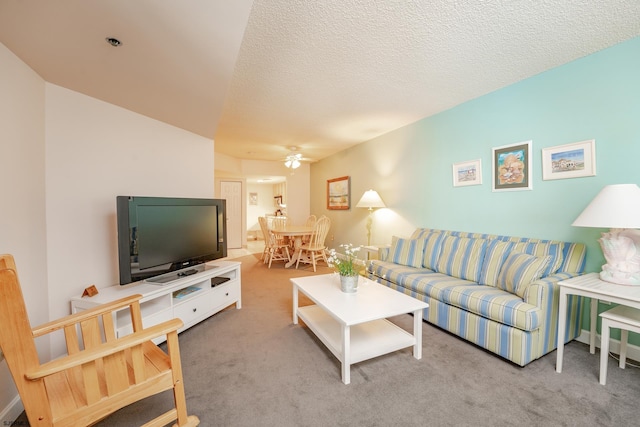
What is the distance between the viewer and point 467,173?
2959 mm

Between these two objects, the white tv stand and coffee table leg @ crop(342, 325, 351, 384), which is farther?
the white tv stand

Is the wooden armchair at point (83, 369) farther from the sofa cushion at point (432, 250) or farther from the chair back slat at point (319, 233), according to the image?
the chair back slat at point (319, 233)

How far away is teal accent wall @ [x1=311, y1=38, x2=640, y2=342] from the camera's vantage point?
6.40 feet

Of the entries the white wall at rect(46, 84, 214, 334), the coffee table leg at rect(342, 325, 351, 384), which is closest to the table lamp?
the coffee table leg at rect(342, 325, 351, 384)

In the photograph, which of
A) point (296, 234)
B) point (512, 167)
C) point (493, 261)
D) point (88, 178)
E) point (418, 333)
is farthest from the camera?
point (296, 234)

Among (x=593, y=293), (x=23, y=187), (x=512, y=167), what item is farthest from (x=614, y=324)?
(x=23, y=187)

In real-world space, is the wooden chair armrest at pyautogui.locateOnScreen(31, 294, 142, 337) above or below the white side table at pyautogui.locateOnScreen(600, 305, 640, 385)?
above

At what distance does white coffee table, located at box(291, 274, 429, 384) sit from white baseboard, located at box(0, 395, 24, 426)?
170 centimetres

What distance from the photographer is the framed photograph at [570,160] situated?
6.82 ft

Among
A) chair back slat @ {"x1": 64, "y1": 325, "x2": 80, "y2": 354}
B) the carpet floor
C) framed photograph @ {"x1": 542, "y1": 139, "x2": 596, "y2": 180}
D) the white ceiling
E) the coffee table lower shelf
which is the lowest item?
the carpet floor

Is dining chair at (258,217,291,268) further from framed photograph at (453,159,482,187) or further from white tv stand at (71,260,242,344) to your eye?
framed photograph at (453,159,482,187)

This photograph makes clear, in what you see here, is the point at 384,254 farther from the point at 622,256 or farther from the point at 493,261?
the point at 622,256

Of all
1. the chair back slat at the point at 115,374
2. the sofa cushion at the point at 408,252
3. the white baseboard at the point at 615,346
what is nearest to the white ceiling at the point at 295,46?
the chair back slat at the point at 115,374

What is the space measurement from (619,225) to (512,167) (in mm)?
1117
